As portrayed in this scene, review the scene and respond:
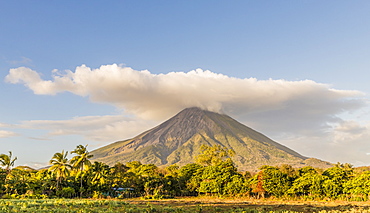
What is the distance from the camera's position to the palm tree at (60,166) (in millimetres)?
59562

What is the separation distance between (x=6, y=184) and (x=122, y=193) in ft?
71.9

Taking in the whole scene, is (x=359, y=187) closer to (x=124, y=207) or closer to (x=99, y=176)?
(x=124, y=207)

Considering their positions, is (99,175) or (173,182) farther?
(173,182)

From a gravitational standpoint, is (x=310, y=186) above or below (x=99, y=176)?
below

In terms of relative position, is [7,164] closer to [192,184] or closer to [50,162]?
[50,162]

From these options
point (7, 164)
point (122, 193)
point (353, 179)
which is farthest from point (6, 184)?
point (353, 179)

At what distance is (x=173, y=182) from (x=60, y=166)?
78.7 ft

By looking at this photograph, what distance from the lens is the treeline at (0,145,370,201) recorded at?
2135 inches

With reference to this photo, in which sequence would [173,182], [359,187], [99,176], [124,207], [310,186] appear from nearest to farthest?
[124,207] < [359,187] < [310,186] < [99,176] < [173,182]

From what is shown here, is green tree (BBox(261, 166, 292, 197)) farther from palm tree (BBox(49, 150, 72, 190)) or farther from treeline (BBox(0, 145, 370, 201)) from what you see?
palm tree (BBox(49, 150, 72, 190))

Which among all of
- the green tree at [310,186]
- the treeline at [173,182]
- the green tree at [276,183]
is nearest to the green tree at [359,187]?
the treeline at [173,182]

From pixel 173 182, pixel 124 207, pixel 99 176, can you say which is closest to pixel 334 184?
pixel 173 182

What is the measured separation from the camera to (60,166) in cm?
6022

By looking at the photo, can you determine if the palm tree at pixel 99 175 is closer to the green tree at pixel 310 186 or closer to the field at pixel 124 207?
the field at pixel 124 207
